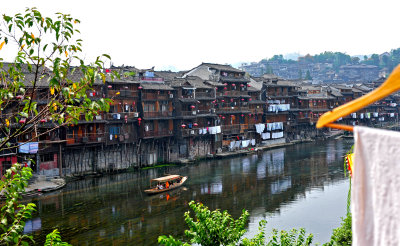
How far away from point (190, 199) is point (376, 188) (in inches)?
1186

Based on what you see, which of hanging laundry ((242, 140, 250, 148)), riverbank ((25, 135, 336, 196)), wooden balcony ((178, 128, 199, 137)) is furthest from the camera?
hanging laundry ((242, 140, 250, 148))

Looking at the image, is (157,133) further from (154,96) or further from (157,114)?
(154,96)

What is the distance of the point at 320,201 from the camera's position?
1183 inches

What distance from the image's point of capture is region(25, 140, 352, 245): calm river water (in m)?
24.4

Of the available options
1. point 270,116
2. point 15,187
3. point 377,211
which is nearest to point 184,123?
point 270,116

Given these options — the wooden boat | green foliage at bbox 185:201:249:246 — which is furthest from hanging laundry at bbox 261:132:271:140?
green foliage at bbox 185:201:249:246

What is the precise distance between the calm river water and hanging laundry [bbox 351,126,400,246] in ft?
68.4

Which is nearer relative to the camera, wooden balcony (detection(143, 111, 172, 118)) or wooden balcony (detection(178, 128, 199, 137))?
wooden balcony (detection(143, 111, 172, 118))

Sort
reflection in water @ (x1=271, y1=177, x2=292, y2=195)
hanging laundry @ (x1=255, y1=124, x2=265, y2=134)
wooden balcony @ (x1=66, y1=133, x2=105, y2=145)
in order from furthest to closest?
hanging laundry @ (x1=255, y1=124, x2=265, y2=134)
wooden balcony @ (x1=66, y1=133, x2=105, y2=145)
reflection in water @ (x1=271, y1=177, x2=292, y2=195)

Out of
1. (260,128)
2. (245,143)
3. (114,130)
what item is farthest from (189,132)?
(260,128)

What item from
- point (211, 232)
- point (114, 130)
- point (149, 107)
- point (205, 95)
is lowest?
point (211, 232)

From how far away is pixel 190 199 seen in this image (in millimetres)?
31844

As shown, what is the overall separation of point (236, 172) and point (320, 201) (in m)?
13.3

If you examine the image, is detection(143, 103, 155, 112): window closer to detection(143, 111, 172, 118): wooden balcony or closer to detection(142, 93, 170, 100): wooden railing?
detection(143, 111, 172, 118): wooden balcony
